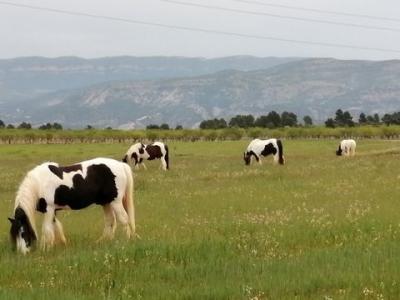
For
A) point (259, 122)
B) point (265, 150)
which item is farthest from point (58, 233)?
point (259, 122)

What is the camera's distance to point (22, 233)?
14.3 meters

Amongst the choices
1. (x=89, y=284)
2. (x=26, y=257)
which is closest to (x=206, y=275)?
(x=89, y=284)

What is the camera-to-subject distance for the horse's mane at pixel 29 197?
14.7 meters

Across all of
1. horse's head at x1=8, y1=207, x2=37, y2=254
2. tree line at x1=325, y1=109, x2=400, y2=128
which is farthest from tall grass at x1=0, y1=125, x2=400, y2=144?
horse's head at x1=8, y1=207, x2=37, y2=254

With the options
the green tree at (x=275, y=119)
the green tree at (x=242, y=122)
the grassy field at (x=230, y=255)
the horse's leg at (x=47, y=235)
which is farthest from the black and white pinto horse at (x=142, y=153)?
the green tree at (x=275, y=119)

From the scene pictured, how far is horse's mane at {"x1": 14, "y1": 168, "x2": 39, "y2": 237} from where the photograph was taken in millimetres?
14695

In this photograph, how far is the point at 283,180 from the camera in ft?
100

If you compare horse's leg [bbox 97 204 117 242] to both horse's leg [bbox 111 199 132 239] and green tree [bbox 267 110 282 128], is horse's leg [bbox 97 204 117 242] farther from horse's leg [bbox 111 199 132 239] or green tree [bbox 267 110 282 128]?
green tree [bbox 267 110 282 128]

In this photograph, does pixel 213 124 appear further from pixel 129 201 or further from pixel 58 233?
pixel 58 233

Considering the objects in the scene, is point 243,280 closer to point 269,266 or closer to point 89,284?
point 269,266

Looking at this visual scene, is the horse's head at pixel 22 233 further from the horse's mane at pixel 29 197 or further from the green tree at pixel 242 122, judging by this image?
the green tree at pixel 242 122

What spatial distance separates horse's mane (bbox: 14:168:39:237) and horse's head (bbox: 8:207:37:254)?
12 cm

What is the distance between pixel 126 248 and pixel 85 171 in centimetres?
382

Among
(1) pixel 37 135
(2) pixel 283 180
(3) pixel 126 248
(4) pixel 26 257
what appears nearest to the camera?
(3) pixel 126 248
